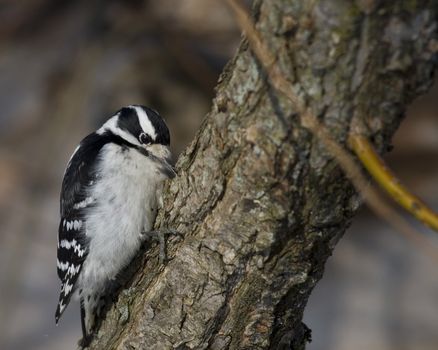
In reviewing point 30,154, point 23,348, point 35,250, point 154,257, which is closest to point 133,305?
point 154,257

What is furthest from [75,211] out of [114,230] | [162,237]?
[162,237]

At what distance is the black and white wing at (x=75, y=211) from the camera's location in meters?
2.95

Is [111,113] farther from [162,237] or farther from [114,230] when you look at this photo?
[162,237]

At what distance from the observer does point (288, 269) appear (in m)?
2.01

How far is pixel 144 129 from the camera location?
2.92 metres

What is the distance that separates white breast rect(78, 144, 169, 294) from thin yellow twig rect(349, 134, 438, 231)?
3.73 feet

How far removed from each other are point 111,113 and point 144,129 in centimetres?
359

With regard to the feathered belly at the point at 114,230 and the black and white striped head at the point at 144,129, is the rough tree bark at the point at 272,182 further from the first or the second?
the black and white striped head at the point at 144,129

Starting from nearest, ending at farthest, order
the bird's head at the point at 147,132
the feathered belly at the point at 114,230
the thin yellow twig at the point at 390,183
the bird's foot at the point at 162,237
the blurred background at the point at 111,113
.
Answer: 1. the thin yellow twig at the point at 390,183
2. the bird's foot at the point at 162,237
3. the feathered belly at the point at 114,230
4. the bird's head at the point at 147,132
5. the blurred background at the point at 111,113

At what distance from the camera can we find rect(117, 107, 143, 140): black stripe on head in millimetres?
2939

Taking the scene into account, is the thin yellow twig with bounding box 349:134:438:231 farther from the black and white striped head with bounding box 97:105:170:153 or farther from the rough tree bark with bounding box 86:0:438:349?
the black and white striped head with bounding box 97:105:170:153

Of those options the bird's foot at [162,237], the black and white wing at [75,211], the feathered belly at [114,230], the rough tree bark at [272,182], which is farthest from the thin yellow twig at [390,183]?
the black and white wing at [75,211]

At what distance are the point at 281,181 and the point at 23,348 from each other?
445 cm

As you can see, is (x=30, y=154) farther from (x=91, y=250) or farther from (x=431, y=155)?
(x=91, y=250)
